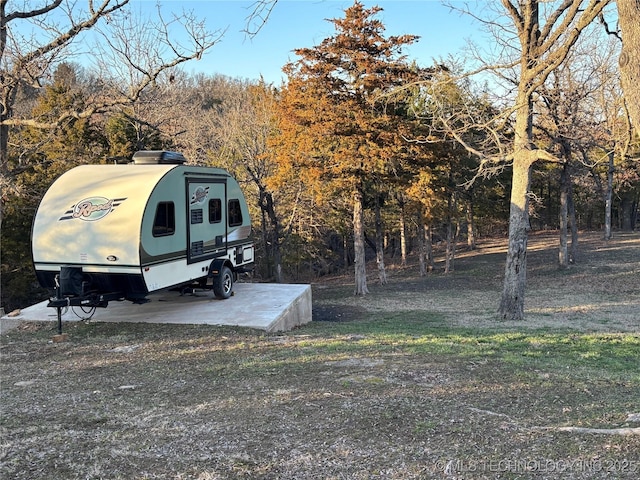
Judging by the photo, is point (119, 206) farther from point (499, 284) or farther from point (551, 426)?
point (499, 284)

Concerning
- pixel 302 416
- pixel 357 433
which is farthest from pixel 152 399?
pixel 357 433

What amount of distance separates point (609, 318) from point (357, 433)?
35.2 feet

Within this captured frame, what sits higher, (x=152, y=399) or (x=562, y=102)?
(x=562, y=102)

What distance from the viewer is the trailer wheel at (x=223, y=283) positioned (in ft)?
35.4

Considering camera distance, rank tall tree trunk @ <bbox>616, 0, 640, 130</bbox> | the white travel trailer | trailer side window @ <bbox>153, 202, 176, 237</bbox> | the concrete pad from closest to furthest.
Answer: tall tree trunk @ <bbox>616, 0, 640, 130</bbox>, the white travel trailer, trailer side window @ <bbox>153, 202, 176, 237</bbox>, the concrete pad

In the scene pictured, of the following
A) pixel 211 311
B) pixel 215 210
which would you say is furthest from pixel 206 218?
pixel 211 311

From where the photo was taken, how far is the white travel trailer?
27.6ft

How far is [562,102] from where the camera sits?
669 inches

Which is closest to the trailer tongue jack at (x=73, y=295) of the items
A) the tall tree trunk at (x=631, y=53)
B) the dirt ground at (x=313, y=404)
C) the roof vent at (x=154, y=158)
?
the dirt ground at (x=313, y=404)

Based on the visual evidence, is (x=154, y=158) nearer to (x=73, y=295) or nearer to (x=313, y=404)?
(x=73, y=295)

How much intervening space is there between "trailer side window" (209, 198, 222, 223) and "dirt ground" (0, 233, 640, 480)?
276 centimetres

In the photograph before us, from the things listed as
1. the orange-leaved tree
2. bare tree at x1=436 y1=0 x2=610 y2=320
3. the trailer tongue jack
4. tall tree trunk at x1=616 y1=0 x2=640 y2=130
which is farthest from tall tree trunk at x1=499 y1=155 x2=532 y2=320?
the trailer tongue jack

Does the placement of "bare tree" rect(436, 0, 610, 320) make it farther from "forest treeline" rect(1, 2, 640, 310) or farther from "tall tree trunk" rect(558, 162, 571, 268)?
"tall tree trunk" rect(558, 162, 571, 268)

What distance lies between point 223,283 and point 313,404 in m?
6.64
